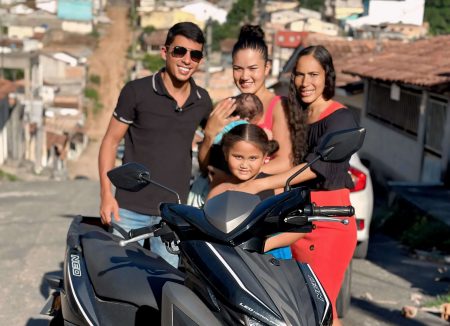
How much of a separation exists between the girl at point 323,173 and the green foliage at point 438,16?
29244 mm

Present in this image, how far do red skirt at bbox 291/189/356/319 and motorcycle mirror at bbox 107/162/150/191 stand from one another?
0.95 meters

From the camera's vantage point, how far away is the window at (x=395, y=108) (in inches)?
648

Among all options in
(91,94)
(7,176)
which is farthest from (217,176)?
(91,94)

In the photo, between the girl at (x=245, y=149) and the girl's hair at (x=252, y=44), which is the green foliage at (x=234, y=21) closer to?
the girl's hair at (x=252, y=44)

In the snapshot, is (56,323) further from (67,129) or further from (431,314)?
(67,129)

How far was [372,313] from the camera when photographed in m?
6.63

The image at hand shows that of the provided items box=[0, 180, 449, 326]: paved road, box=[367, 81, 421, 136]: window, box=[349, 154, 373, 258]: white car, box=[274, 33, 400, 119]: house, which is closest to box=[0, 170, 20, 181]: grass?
box=[274, 33, 400, 119]: house

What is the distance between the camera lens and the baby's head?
4215 millimetres

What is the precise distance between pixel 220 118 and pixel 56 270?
4072 mm

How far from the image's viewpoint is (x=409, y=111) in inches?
657

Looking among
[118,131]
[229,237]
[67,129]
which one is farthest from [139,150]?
[67,129]

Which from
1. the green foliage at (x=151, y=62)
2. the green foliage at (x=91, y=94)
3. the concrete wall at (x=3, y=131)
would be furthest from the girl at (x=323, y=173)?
the green foliage at (x=151, y=62)

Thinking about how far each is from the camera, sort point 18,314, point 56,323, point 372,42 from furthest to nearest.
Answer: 1. point 372,42
2. point 18,314
3. point 56,323

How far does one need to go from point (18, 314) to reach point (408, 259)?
4392 millimetres
